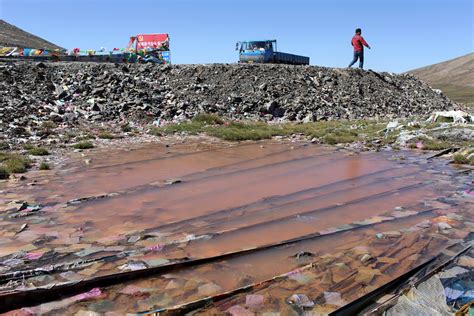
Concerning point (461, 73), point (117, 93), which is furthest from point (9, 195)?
point (461, 73)

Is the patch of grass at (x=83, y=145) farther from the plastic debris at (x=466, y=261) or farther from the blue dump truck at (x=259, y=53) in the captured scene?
the blue dump truck at (x=259, y=53)

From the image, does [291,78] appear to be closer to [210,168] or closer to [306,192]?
[210,168]

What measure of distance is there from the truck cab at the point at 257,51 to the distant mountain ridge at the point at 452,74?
117 ft

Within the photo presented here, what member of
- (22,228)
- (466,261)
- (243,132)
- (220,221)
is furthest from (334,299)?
(243,132)

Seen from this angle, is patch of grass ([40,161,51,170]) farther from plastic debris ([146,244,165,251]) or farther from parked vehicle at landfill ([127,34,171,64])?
parked vehicle at landfill ([127,34,171,64])

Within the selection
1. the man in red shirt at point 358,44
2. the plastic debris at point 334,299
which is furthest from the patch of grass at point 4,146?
the man in red shirt at point 358,44

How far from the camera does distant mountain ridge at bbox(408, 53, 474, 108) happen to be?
52628mm

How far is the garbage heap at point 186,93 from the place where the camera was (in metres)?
11.8

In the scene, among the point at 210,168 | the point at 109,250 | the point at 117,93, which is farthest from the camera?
the point at 117,93

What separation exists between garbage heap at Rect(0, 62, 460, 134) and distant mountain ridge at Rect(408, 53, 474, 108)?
118 ft

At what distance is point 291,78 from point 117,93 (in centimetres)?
732

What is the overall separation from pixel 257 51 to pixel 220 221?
16.9 meters

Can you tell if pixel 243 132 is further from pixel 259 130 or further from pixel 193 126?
pixel 193 126

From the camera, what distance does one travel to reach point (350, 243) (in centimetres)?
371
